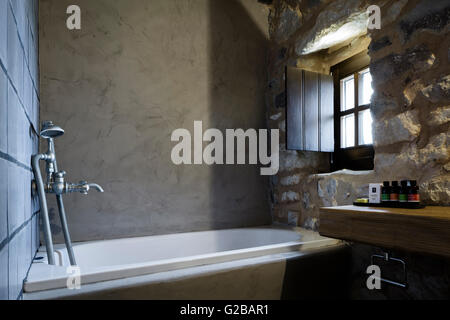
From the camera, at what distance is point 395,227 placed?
3.32ft

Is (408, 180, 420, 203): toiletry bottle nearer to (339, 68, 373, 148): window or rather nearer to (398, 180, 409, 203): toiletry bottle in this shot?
(398, 180, 409, 203): toiletry bottle

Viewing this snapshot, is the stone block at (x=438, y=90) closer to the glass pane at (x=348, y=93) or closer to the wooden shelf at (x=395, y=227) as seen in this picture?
the wooden shelf at (x=395, y=227)

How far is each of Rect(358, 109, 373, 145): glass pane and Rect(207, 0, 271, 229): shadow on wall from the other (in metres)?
0.76

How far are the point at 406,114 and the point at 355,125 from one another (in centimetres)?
58

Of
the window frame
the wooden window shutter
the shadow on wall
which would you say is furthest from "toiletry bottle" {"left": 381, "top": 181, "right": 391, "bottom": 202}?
the shadow on wall

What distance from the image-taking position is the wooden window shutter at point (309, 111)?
75.0 inches

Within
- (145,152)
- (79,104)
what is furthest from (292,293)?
(79,104)

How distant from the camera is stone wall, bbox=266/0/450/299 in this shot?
3.92ft

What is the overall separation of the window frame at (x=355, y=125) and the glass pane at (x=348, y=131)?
2cm

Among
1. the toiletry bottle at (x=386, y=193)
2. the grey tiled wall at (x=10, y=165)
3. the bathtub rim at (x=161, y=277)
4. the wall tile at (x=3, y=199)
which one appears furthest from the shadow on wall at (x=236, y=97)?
the wall tile at (x=3, y=199)

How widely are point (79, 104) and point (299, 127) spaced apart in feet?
4.65

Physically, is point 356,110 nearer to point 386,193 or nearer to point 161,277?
point 386,193

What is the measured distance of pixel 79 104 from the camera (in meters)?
1.75
